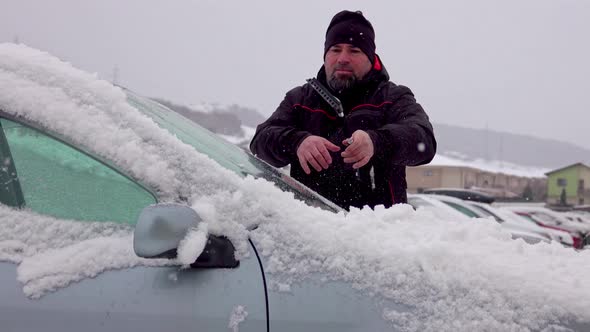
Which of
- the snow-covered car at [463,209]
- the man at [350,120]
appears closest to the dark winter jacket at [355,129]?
the man at [350,120]

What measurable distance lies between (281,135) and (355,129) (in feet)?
1.19

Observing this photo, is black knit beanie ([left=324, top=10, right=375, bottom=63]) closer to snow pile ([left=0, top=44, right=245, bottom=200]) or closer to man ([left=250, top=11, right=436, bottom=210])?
man ([left=250, top=11, right=436, bottom=210])

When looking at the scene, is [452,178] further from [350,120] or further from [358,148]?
[358,148]

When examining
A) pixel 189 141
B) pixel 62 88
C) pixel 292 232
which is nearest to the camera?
pixel 292 232

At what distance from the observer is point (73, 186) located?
4.83 feet

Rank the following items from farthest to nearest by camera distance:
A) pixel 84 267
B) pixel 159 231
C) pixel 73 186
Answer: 1. pixel 73 186
2. pixel 84 267
3. pixel 159 231

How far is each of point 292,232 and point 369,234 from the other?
0.21 m

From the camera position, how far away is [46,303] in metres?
1.29

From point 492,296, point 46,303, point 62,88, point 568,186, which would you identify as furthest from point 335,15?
point 568,186

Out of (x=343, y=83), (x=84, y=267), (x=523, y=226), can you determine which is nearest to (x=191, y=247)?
(x=84, y=267)

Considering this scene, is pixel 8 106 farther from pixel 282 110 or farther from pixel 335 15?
pixel 335 15

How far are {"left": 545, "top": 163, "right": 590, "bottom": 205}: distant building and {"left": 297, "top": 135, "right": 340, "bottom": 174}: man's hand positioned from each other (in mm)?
54252

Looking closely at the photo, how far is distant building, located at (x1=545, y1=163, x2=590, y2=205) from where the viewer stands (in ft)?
169

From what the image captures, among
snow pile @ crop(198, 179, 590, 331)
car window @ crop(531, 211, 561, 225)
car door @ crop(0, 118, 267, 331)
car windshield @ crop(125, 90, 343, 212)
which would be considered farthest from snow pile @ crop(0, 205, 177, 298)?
car window @ crop(531, 211, 561, 225)
